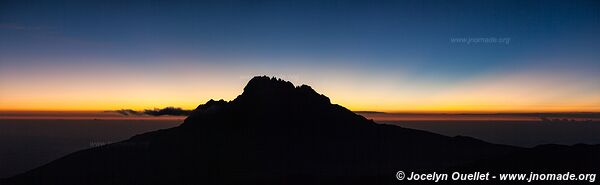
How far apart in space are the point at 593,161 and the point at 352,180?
41.5 metres

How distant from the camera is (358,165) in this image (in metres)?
187

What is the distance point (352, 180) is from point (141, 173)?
410 feet

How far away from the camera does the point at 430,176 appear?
84.8m

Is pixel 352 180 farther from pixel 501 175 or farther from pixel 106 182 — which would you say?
pixel 106 182

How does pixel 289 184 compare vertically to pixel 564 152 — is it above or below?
below

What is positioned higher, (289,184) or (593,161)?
(593,161)

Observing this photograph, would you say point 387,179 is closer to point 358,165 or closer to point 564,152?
point 564,152

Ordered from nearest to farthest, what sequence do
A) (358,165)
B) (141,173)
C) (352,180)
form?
(352,180), (358,165), (141,173)

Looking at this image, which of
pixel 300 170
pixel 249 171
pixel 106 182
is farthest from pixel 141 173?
pixel 300 170

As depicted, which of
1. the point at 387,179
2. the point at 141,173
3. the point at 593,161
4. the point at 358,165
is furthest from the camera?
the point at 141,173

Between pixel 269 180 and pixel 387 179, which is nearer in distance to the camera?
pixel 387 179

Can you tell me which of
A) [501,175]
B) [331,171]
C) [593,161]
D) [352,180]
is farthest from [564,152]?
[331,171]

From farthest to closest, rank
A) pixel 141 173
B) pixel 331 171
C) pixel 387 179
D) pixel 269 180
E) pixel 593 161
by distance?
pixel 141 173 → pixel 331 171 → pixel 269 180 → pixel 387 179 → pixel 593 161

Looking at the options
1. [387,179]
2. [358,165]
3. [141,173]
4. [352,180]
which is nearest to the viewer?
[387,179]
